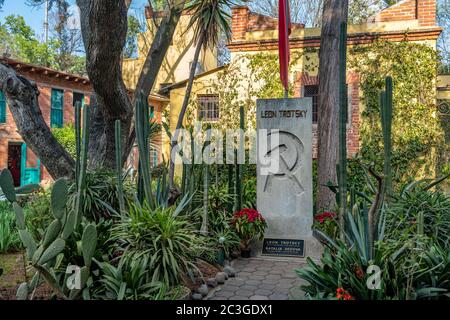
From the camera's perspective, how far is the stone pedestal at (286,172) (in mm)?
6105

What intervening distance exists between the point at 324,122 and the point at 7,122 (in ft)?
39.3

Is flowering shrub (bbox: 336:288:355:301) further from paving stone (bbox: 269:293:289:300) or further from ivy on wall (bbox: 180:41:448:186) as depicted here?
ivy on wall (bbox: 180:41:448:186)

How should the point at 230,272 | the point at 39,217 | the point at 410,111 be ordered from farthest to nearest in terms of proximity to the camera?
the point at 410,111
the point at 39,217
the point at 230,272

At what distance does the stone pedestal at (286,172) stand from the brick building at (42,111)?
8.92 m

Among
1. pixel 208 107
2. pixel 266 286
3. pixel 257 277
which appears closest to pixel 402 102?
pixel 208 107

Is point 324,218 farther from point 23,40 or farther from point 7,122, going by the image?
point 23,40

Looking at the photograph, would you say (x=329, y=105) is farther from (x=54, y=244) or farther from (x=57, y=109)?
(x=57, y=109)

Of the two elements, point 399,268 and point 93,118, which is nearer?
point 399,268

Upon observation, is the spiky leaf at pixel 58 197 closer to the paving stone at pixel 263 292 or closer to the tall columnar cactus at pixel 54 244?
the tall columnar cactus at pixel 54 244

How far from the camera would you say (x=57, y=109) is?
15.9m

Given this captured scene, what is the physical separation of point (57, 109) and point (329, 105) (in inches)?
473

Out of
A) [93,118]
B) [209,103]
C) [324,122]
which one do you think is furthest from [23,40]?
[324,122]
